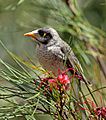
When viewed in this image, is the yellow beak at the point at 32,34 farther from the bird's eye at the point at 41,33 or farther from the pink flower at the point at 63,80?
the pink flower at the point at 63,80

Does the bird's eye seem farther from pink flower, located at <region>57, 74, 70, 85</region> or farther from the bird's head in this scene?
pink flower, located at <region>57, 74, 70, 85</region>

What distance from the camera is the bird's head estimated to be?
Result: 1.85 meters

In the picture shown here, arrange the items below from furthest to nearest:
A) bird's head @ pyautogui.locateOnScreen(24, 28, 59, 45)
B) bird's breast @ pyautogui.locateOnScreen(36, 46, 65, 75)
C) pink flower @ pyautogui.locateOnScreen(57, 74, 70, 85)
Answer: bird's head @ pyautogui.locateOnScreen(24, 28, 59, 45)
bird's breast @ pyautogui.locateOnScreen(36, 46, 65, 75)
pink flower @ pyautogui.locateOnScreen(57, 74, 70, 85)

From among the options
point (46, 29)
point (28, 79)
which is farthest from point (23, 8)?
point (28, 79)

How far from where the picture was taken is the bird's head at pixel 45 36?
6.07 ft

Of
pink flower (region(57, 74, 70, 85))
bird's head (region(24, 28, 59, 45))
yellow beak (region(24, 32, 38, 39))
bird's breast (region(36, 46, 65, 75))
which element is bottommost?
bird's breast (region(36, 46, 65, 75))

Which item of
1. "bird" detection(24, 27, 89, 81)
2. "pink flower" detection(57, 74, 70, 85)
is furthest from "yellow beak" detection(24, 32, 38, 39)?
"pink flower" detection(57, 74, 70, 85)

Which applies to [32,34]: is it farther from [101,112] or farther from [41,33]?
[101,112]

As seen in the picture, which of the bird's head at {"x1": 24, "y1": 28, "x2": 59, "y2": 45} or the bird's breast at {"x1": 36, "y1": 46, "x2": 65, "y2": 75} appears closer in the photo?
the bird's breast at {"x1": 36, "y1": 46, "x2": 65, "y2": 75}

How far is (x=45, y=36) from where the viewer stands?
75.7 inches

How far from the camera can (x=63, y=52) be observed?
1.72 meters

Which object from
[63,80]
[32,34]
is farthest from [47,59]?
[63,80]

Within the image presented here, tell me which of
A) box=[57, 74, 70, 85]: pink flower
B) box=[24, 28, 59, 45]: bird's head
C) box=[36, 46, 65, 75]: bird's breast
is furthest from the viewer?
box=[24, 28, 59, 45]: bird's head

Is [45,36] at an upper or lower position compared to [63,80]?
lower
